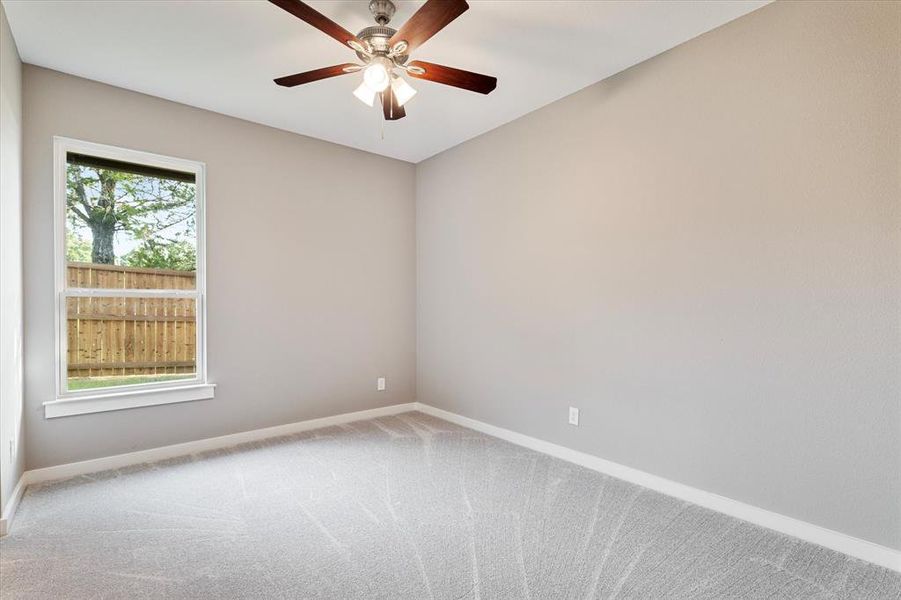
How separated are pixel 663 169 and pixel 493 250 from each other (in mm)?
1529

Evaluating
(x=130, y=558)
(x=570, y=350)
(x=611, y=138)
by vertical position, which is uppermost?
(x=611, y=138)

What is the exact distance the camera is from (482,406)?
397 cm

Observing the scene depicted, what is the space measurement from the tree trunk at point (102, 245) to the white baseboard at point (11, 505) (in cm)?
143

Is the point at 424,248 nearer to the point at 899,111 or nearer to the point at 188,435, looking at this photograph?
the point at 188,435

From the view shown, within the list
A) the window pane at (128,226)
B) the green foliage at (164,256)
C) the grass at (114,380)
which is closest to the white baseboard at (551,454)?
the grass at (114,380)

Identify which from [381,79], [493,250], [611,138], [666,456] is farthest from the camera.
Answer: [493,250]

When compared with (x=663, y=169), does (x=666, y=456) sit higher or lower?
lower

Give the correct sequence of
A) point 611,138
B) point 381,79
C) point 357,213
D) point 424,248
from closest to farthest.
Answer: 1. point 381,79
2. point 611,138
3. point 357,213
4. point 424,248

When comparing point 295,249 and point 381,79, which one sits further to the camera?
point 295,249

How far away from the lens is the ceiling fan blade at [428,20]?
5.58ft

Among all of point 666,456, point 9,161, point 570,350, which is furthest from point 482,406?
point 9,161

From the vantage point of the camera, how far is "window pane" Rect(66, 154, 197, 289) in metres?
3.03

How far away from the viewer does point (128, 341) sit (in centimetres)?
324

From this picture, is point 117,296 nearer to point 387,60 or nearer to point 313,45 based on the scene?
point 313,45
